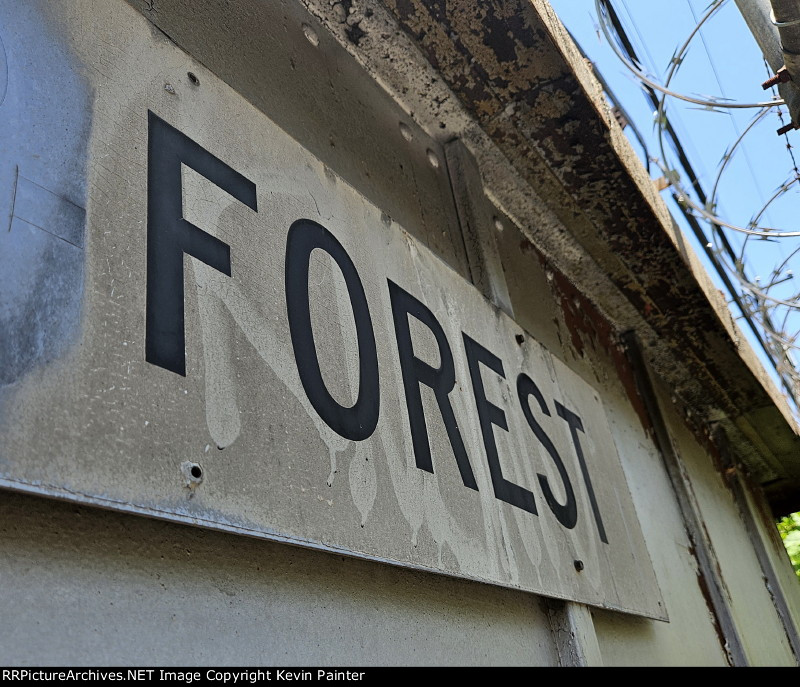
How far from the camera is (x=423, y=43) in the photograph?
2404 mm

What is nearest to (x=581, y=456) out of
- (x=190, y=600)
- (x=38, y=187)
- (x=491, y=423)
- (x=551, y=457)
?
(x=551, y=457)

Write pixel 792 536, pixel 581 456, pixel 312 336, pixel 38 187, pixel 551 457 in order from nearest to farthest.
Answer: pixel 38 187
pixel 312 336
pixel 551 457
pixel 581 456
pixel 792 536

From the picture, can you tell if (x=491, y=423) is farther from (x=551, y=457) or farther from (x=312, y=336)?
(x=312, y=336)

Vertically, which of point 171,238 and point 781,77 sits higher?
point 781,77

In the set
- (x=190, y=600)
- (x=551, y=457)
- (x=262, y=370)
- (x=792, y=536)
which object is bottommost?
(x=190, y=600)

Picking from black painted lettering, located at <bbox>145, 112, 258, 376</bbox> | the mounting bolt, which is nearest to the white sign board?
black painted lettering, located at <bbox>145, 112, 258, 376</bbox>

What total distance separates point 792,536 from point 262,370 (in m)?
9.82

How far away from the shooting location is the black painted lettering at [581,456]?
2.46m

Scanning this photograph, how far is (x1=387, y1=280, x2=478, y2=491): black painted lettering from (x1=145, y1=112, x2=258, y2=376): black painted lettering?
516 millimetres

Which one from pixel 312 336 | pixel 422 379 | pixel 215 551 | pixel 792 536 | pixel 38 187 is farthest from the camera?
pixel 792 536

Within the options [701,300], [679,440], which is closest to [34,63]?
[701,300]

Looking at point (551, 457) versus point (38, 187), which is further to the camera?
point (551, 457)

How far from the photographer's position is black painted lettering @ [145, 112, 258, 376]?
3.71ft

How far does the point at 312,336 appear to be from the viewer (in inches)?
57.7
